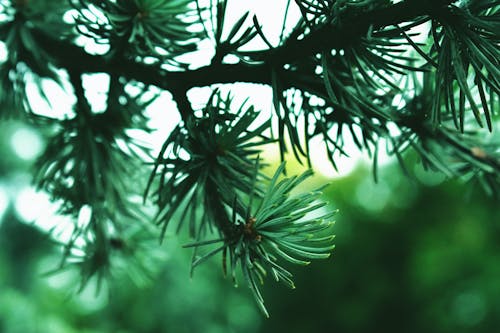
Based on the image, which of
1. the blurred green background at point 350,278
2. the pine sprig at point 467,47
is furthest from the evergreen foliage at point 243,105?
the blurred green background at point 350,278

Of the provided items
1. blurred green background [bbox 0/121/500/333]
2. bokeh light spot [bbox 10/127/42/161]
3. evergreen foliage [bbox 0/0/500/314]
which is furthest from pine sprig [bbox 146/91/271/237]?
bokeh light spot [bbox 10/127/42/161]

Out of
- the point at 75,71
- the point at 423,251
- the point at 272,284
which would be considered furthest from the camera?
the point at 272,284

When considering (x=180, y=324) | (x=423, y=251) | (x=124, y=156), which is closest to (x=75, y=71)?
(x=124, y=156)

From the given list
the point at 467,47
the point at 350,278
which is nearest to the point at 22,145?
the point at 350,278

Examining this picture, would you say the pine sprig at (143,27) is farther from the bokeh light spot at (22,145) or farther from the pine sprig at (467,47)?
the bokeh light spot at (22,145)

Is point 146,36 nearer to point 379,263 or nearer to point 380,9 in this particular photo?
point 380,9

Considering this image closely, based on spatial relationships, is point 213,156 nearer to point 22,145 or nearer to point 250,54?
point 250,54

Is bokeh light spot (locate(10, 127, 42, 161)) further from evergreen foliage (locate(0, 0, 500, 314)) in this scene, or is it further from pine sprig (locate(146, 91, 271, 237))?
pine sprig (locate(146, 91, 271, 237))
